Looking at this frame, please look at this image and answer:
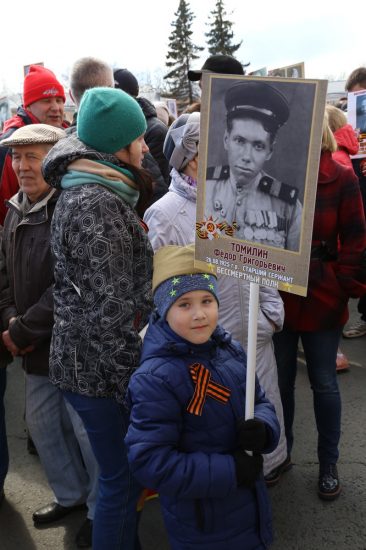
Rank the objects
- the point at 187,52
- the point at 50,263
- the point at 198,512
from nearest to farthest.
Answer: the point at 198,512 → the point at 50,263 → the point at 187,52

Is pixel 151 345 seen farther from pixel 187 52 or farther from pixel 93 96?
pixel 187 52

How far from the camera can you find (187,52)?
1662 inches

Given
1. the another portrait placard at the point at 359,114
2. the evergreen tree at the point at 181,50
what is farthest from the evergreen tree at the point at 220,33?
the another portrait placard at the point at 359,114

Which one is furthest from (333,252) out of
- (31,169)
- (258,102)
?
(31,169)

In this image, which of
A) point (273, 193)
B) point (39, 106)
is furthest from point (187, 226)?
point (39, 106)

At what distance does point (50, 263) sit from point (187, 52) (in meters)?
43.5

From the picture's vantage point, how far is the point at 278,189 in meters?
1.47

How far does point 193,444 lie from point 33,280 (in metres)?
1.12

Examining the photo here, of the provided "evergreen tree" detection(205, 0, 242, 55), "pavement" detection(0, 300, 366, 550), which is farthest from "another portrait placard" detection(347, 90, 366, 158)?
"evergreen tree" detection(205, 0, 242, 55)

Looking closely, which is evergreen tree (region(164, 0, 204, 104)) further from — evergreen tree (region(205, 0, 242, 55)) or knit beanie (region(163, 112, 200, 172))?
knit beanie (region(163, 112, 200, 172))

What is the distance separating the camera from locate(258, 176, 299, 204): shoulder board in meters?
1.45

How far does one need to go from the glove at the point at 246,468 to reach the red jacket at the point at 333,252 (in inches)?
44.2

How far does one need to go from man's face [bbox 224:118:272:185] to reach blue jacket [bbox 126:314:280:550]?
0.57 meters

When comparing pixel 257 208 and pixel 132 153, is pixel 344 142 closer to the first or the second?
pixel 132 153
